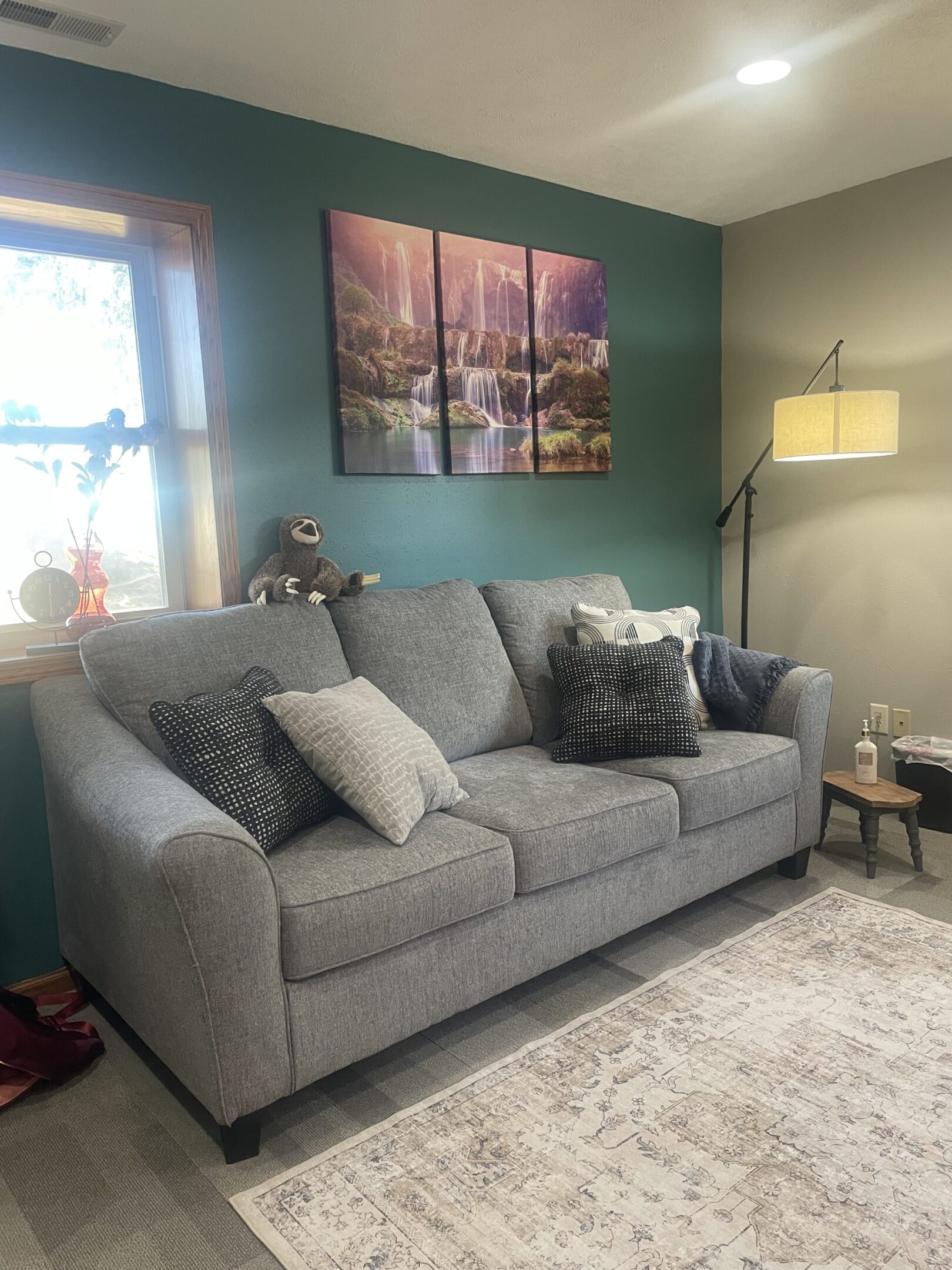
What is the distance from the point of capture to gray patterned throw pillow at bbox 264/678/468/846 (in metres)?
2.19

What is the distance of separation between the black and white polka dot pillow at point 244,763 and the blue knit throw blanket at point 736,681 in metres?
1.46

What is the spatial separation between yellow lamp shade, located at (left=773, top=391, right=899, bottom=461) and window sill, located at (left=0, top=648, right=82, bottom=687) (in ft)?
8.31

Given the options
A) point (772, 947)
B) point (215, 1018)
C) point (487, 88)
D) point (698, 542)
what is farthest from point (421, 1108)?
point (698, 542)

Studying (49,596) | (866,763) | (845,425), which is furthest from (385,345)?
(866,763)

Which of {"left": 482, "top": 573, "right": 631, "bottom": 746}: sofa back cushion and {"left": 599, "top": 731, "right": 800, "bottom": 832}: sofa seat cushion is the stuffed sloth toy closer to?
{"left": 482, "top": 573, "right": 631, "bottom": 746}: sofa back cushion

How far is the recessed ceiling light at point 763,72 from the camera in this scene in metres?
2.66

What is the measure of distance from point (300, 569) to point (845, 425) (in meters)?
1.95

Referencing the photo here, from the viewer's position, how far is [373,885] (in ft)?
6.44

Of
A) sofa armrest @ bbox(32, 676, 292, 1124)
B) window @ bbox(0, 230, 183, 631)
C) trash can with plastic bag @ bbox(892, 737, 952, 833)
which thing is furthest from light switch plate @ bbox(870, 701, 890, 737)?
sofa armrest @ bbox(32, 676, 292, 1124)

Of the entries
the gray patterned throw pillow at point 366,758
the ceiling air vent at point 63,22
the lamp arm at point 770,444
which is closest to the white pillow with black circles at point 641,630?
the lamp arm at point 770,444

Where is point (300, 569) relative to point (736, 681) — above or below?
above

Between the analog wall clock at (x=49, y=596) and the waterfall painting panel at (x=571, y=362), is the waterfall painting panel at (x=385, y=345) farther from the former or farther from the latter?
the analog wall clock at (x=49, y=596)

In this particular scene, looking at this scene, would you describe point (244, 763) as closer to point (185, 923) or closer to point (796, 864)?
point (185, 923)

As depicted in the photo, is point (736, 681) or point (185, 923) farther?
point (736, 681)
